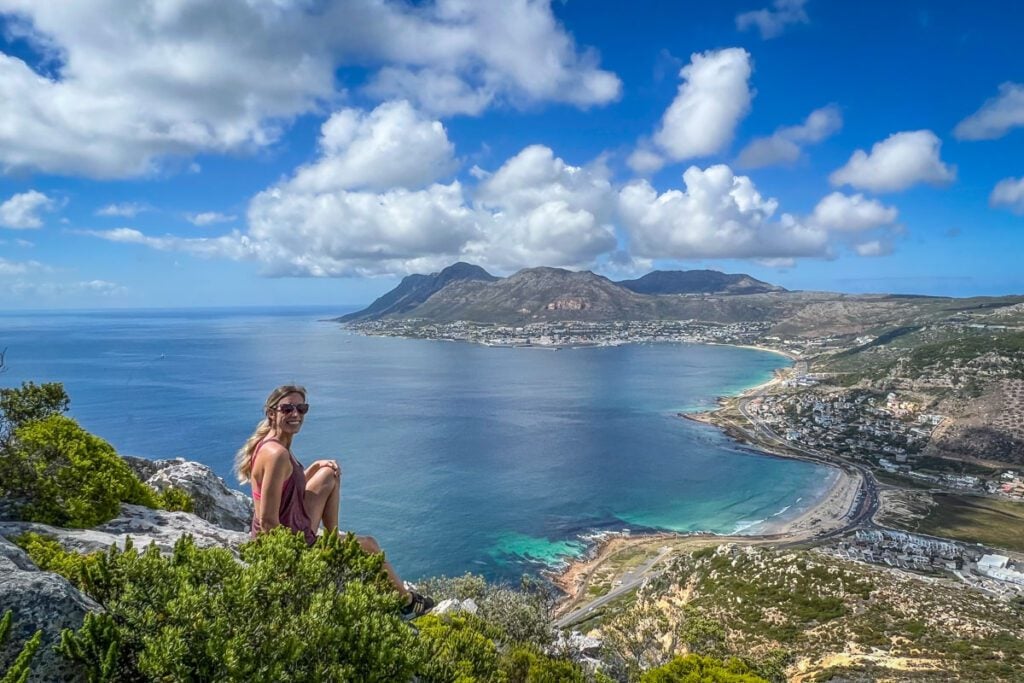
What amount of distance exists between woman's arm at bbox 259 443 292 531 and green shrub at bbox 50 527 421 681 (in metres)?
0.57

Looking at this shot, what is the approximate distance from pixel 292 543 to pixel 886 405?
140m

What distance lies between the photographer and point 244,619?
18.1 ft

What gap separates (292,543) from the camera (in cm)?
650

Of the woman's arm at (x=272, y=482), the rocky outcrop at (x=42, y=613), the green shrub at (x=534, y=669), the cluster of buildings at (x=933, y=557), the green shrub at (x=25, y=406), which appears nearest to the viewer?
the rocky outcrop at (x=42, y=613)

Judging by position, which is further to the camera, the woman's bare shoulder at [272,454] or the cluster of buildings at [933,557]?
the cluster of buildings at [933,557]

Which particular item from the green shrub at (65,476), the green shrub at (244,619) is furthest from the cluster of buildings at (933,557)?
the green shrub at (65,476)

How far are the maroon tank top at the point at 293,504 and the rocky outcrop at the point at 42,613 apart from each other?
2242 mm

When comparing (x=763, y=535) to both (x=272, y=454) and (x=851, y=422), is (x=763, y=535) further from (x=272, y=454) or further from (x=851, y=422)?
(x=851, y=422)

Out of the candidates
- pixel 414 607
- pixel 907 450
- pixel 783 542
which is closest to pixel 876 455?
pixel 907 450

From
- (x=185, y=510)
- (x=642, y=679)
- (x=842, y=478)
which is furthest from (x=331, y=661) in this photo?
(x=842, y=478)

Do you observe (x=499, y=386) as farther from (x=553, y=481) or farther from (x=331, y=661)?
(x=331, y=661)

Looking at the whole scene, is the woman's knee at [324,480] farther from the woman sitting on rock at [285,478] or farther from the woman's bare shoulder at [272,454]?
the woman's bare shoulder at [272,454]

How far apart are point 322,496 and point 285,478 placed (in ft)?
2.70

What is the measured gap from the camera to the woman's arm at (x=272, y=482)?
7.21 meters
